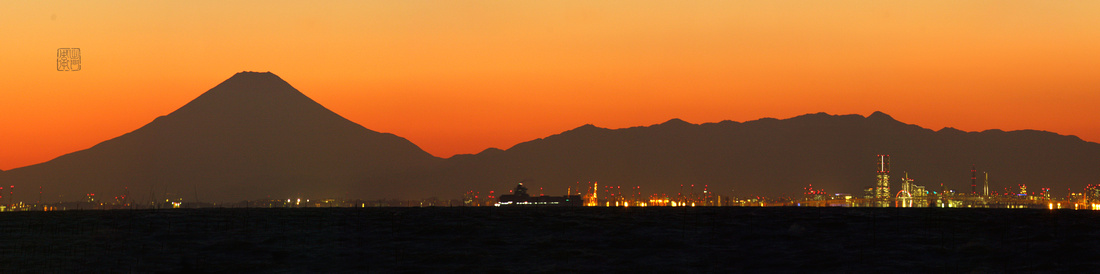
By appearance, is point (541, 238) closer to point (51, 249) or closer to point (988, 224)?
point (51, 249)

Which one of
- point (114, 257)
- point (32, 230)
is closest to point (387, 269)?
point (114, 257)

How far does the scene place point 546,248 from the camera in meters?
84.7

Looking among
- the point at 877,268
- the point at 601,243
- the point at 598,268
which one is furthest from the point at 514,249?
the point at 877,268

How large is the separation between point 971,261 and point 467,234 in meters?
50.3

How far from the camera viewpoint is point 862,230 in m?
107

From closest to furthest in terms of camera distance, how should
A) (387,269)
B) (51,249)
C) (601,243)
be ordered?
(387,269) < (51,249) < (601,243)

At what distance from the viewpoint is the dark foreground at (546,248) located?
230ft

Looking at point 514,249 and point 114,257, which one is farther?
point 514,249

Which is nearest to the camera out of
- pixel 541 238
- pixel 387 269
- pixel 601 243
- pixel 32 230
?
pixel 387 269

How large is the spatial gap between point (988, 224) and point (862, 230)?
25.4m

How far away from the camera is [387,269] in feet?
226

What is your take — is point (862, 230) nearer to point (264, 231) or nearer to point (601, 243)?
point (601, 243)

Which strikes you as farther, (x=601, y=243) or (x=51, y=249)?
(x=601, y=243)

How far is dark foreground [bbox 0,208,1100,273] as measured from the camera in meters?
70.2
